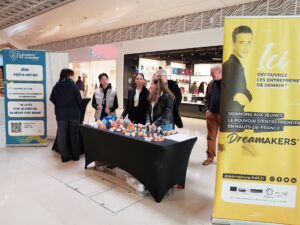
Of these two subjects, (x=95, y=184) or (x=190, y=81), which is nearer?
(x=95, y=184)

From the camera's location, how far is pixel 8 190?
2.96 meters

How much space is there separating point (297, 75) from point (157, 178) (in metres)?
1.73

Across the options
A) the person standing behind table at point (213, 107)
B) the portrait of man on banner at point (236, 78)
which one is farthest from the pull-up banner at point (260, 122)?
the person standing behind table at point (213, 107)

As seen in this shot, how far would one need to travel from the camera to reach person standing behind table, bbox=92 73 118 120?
457cm

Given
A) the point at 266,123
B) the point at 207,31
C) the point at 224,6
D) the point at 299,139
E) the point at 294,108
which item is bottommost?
the point at 299,139

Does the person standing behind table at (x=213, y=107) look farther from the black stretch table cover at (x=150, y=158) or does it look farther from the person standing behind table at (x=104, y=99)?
the person standing behind table at (x=104, y=99)

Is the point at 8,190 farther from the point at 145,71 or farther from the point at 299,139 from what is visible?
the point at 145,71

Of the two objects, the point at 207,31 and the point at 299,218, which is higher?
the point at 207,31

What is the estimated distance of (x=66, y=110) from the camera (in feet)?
13.3

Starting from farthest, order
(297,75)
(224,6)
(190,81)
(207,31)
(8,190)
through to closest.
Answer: (190,81) < (207,31) < (224,6) < (8,190) < (297,75)

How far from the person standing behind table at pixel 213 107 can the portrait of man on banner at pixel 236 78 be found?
169 cm

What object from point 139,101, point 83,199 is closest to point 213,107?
point 139,101

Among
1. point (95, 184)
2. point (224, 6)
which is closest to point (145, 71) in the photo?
point (224, 6)

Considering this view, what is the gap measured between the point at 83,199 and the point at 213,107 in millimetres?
2499
